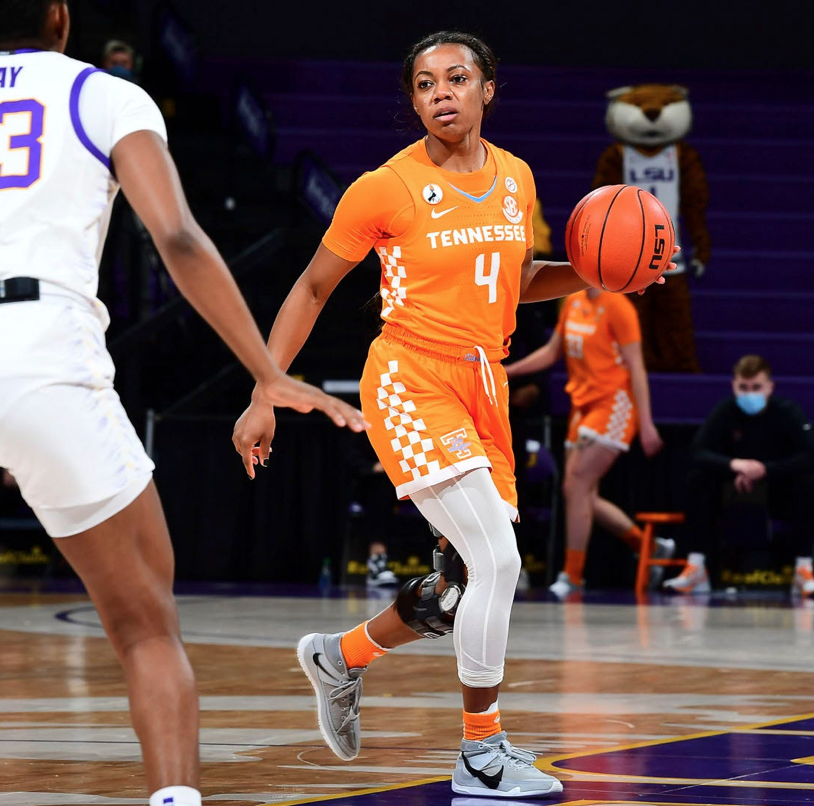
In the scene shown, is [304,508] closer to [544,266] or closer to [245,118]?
[245,118]

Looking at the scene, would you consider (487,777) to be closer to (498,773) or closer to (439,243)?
(498,773)

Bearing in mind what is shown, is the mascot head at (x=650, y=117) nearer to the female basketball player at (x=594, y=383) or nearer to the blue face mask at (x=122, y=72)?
the female basketball player at (x=594, y=383)

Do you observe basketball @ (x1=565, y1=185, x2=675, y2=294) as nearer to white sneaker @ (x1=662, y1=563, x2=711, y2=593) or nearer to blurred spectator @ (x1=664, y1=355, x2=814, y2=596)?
blurred spectator @ (x1=664, y1=355, x2=814, y2=596)

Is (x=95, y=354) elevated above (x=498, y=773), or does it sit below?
above

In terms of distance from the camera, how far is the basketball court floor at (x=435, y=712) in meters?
4.04

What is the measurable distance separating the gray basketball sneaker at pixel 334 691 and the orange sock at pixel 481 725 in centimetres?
41

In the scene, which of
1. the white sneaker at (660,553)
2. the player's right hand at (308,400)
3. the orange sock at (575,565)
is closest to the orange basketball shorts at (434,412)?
the player's right hand at (308,400)

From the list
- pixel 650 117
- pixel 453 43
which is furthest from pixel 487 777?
pixel 650 117

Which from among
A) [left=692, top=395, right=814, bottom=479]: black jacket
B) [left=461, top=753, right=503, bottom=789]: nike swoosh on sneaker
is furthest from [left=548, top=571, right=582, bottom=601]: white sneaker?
[left=461, top=753, right=503, bottom=789]: nike swoosh on sneaker

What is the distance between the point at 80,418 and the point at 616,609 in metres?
6.86

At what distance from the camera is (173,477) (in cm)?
1077

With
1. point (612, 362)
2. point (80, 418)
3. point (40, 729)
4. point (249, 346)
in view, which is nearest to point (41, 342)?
point (80, 418)

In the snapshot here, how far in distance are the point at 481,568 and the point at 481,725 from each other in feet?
1.26

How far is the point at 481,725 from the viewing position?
4148 mm
